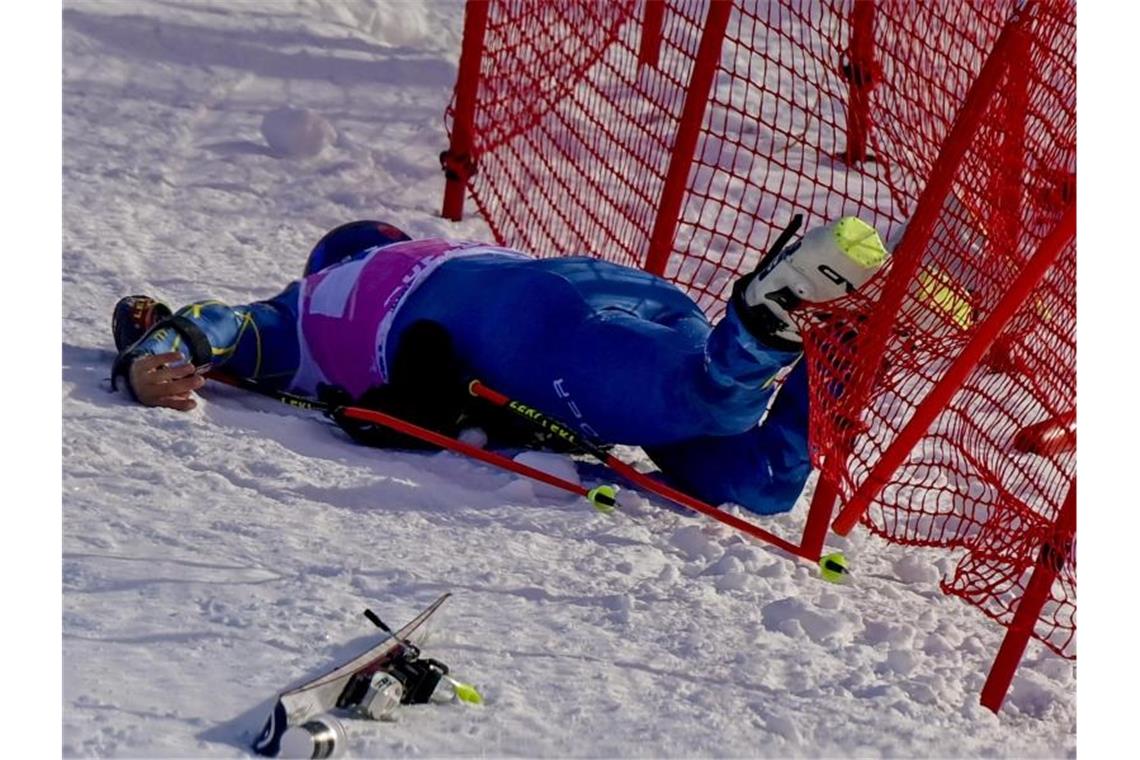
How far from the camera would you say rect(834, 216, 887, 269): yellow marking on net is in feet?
10.4

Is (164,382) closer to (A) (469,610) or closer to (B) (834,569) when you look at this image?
(A) (469,610)

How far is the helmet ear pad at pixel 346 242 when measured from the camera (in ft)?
14.5

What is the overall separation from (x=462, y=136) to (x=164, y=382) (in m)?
1.89

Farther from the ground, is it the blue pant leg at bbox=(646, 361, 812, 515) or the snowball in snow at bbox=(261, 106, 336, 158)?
the snowball in snow at bbox=(261, 106, 336, 158)

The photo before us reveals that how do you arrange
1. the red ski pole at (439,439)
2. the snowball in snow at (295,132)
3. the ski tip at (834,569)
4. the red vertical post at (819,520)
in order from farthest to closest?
the snowball in snow at (295,132) → the red ski pole at (439,439) → the red vertical post at (819,520) → the ski tip at (834,569)

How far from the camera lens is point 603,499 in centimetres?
350

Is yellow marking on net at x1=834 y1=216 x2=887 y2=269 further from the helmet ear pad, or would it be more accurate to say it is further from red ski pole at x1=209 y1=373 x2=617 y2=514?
the helmet ear pad

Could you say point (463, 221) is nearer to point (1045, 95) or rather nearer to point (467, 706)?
point (1045, 95)

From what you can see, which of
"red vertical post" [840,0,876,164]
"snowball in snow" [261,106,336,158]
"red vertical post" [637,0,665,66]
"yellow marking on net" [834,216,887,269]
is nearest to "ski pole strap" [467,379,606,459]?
"yellow marking on net" [834,216,887,269]

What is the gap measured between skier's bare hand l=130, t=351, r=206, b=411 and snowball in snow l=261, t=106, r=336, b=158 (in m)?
1.95

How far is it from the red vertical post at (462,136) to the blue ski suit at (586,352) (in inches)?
51.2

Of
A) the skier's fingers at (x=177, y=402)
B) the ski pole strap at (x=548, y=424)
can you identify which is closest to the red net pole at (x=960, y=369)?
the ski pole strap at (x=548, y=424)

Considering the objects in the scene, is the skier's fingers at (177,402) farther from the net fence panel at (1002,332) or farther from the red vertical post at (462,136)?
the red vertical post at (462,136)

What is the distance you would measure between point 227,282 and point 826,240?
2028 mm
